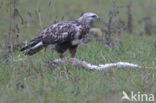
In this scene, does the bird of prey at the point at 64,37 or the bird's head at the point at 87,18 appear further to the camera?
the bird's head at the point at 87,18

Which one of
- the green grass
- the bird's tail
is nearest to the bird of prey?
the bird's tail

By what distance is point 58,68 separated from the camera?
6445 mm

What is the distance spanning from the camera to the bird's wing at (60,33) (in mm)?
7117

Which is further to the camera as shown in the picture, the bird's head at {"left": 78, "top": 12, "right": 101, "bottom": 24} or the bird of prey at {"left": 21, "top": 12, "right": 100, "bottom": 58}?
the bird's head at {"left": 78, "top": 12, "right": 101, "bottom": 24}

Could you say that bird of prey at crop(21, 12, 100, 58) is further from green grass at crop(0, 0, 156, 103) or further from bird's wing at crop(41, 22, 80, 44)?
green grass at crop(0, 0, 156, 103)

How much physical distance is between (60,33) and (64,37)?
0.35 ft

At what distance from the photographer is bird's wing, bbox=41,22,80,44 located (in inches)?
280

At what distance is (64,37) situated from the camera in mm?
7141

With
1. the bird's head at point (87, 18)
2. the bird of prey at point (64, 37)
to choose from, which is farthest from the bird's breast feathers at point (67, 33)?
the bird's head at point (87, 18)

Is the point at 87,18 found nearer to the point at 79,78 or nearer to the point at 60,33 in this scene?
the point at 60,33

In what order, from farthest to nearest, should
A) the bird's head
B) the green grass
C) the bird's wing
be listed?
the bird's head < the bird's wing < the green grass

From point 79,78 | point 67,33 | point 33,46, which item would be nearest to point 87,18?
point 67,33

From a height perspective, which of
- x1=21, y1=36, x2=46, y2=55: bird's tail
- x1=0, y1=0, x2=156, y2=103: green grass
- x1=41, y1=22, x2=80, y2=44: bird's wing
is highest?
x1=41, y1=22, x2=80, y2=44: bird's wing

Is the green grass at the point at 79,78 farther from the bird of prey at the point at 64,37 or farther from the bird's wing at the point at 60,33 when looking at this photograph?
the bird's wing at the point at 60,33
